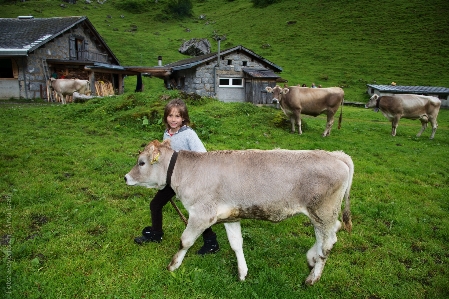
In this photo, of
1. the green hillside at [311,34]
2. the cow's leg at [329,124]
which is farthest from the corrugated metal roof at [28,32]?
the cow's leg at [329,124]

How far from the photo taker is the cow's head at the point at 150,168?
426cm

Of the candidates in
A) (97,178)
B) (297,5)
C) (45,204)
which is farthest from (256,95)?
(297,5)

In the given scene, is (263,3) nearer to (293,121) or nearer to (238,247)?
(293,121)

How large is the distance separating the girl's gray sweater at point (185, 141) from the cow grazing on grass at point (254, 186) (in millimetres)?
377

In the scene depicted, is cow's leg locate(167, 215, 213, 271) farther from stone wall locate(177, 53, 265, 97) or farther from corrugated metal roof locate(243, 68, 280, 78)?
corrugated metal roof locate(243, 68, 280, 78)

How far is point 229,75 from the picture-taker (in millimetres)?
27016

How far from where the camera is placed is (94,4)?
2810 inches

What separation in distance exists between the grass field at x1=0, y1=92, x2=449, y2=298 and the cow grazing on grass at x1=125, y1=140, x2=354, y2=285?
359 millimetres

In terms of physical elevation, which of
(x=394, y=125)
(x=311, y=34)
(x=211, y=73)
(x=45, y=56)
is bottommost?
(x=394, y=125)

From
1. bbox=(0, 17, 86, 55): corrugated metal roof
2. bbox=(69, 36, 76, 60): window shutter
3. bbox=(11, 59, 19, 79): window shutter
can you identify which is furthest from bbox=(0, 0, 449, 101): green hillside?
bbox=(11, 59, 19, 79): window shutter

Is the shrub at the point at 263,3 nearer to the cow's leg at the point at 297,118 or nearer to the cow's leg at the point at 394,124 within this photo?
the cow's leg at the point at 394,124

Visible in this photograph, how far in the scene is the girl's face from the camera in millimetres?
4539

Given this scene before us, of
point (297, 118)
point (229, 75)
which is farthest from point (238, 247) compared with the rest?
point (229, 75)

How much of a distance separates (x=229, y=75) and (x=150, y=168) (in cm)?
2372
